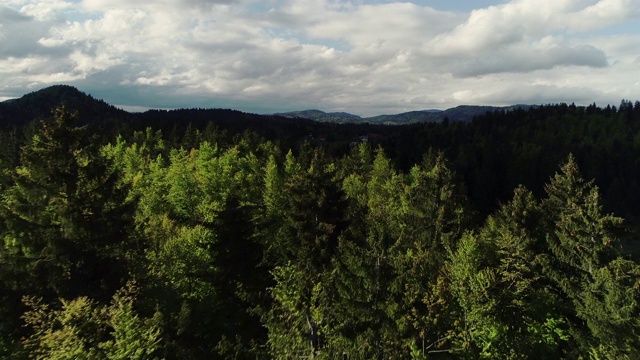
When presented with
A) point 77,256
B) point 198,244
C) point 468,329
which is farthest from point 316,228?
point 77,256

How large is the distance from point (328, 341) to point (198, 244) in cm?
1400

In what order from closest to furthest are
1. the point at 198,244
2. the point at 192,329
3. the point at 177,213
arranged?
the point at 192,329 < the point at 198,244 < the point at 177,213

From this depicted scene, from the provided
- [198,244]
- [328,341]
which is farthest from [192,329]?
[328,341]

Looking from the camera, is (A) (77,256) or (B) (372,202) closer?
(A) (77,256)

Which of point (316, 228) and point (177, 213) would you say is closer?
point (316, 228)

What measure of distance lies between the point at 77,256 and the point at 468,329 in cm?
2084

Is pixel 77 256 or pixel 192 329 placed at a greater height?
pixel 77 256

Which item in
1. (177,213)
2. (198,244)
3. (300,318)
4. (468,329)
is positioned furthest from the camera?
(177,213)

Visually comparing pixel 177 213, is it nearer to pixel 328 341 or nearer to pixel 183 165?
pixel 183 165

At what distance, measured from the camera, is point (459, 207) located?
41.6 metres

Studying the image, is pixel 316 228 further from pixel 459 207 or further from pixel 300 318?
pixel 459 207

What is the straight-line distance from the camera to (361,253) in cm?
1938

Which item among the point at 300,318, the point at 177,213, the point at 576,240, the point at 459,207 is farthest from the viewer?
the point at 177,213

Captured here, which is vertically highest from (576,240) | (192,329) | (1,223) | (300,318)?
(1,223)
